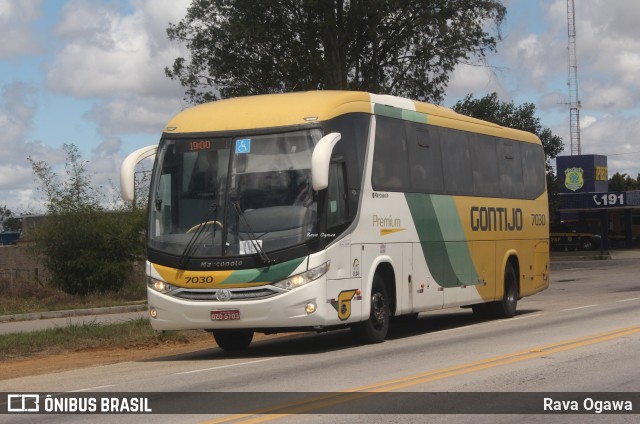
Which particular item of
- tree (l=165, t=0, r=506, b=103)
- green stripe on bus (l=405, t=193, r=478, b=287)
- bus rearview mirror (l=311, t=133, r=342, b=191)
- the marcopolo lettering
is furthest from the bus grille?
tree (l=165, t=0, r=506, b=103)

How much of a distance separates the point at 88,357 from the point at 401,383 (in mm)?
7872

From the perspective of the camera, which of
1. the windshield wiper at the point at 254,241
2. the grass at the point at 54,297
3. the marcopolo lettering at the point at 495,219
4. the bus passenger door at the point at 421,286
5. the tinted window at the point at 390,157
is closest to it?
the windshield wiper at the point at 254,241

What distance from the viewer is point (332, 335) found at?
64.5ft

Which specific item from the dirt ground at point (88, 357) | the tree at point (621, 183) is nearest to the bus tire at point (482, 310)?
the dirt ground at point (88, 357)

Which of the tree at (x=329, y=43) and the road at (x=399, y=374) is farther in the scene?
the tree at (x=329, y=43)

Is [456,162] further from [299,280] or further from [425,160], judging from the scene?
[299,280]

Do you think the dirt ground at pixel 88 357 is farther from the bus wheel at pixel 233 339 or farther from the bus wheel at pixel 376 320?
the bus wheel at pixel 376 320

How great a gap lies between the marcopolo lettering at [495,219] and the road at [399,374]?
201 cm

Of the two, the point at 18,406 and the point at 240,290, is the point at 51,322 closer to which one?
the point at 240,290

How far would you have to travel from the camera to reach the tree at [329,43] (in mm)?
41906

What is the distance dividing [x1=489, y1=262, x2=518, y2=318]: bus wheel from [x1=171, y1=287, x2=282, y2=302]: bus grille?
840 centimetres

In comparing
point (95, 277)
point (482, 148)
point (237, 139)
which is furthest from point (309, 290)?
point (95, 277)

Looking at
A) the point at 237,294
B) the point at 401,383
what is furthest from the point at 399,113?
the point at 401,383

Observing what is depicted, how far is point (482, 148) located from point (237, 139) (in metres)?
7.28
